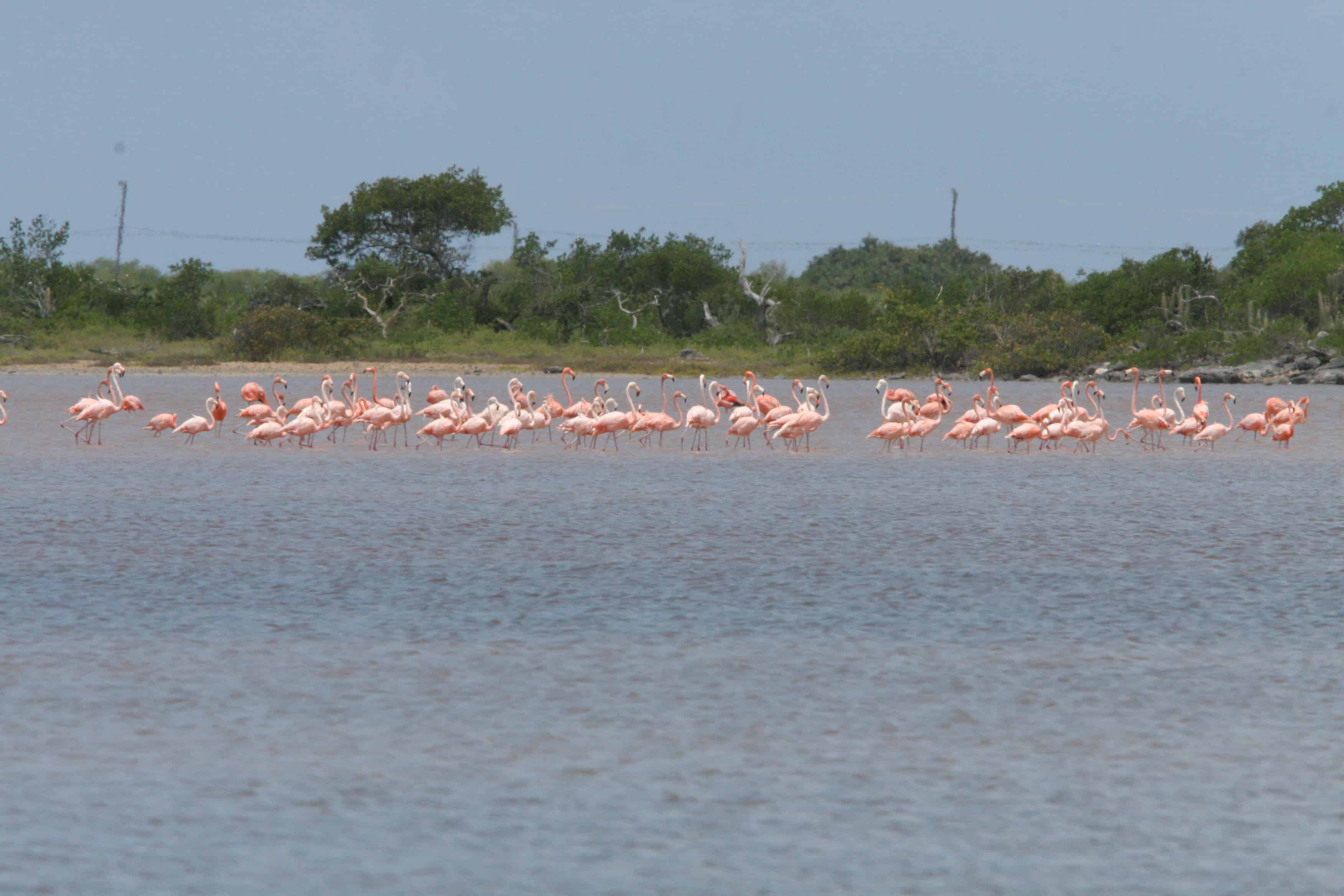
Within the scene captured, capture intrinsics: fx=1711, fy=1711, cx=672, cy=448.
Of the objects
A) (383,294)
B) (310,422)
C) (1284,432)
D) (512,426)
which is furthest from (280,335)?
(1284,432)

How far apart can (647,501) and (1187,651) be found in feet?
21.3

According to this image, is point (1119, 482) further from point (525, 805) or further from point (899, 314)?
point (899, 314)

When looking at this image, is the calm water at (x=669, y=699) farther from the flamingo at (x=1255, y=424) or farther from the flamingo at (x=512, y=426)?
the flamingo at (x=1255, y=424)

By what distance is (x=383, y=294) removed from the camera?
55.0 metres

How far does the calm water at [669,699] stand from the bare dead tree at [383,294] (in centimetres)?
4156

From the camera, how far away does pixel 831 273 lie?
303 ft

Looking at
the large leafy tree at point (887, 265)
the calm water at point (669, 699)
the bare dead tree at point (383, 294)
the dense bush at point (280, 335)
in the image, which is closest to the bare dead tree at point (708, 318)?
the bare dead tree at point (383, 294)

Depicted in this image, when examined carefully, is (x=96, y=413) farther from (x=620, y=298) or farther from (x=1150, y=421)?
(x=620, y=298)

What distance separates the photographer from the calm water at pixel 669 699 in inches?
173

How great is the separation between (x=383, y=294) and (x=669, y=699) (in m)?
50.1

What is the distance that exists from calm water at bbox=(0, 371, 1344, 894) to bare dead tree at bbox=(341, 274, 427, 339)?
41.6 m

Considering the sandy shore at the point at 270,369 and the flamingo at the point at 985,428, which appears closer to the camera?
the flamingo at the point at 985,428

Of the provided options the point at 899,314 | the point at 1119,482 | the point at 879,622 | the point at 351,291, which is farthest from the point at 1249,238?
the point at 879,622

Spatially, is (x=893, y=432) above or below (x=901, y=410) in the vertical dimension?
below
